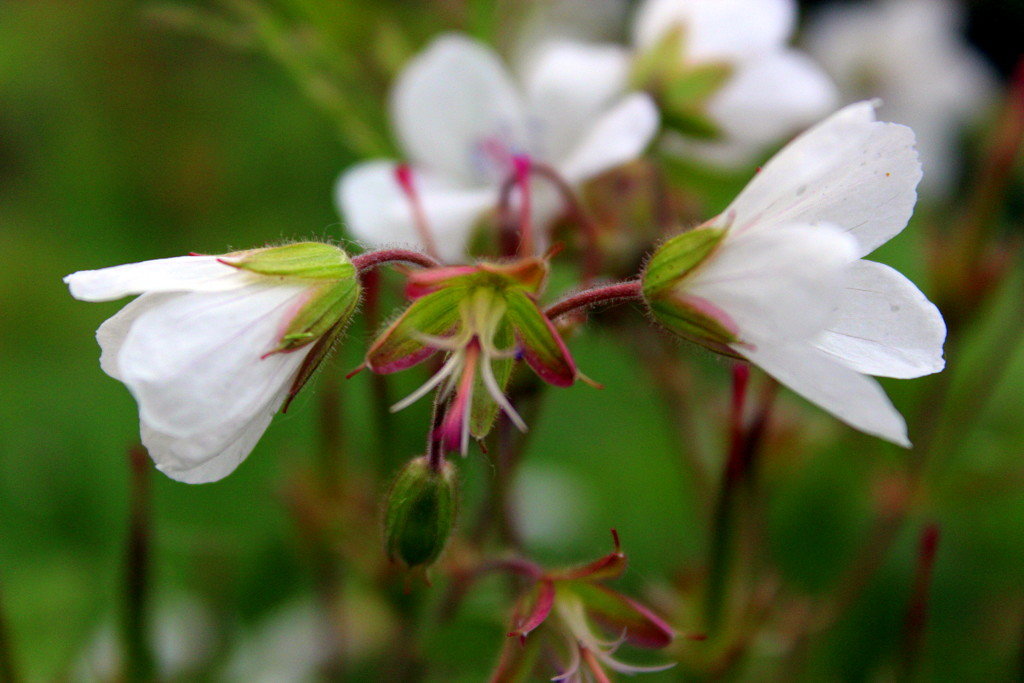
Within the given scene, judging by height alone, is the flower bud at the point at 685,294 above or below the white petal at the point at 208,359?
below

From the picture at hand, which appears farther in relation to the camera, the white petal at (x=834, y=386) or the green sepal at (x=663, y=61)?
the green sepal at (x=663, y=61)

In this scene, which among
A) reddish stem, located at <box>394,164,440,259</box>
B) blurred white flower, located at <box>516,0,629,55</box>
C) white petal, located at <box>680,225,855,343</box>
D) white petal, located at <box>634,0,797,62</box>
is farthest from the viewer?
blurred white flower, located at <box>516,0,629,55</box>

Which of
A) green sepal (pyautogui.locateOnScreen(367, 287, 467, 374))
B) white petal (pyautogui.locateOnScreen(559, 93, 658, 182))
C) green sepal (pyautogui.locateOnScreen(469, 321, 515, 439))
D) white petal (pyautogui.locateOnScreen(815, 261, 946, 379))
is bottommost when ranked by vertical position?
white petal (pyautogui.locateOnScreen(815, 261, 946, 379))

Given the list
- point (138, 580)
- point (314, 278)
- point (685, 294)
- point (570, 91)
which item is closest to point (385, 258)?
point (314, 278)

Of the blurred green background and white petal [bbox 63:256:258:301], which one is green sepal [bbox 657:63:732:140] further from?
white petal [bbox 63:256:258:301]

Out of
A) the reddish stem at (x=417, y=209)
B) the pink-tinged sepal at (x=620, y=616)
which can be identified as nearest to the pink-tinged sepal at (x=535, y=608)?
the pink-tinged sepal at (x=620, y=616)

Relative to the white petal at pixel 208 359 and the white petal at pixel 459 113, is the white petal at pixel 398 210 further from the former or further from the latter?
the white petal at pixel 208 359

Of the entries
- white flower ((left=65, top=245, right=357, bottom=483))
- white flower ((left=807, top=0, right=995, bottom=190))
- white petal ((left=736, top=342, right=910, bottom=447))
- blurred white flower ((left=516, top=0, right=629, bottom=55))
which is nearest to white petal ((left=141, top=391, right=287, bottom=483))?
white flower ((left=65, top=245, right=357, bottom=483))

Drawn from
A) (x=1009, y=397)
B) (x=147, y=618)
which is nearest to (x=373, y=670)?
(x=147, y=618)
